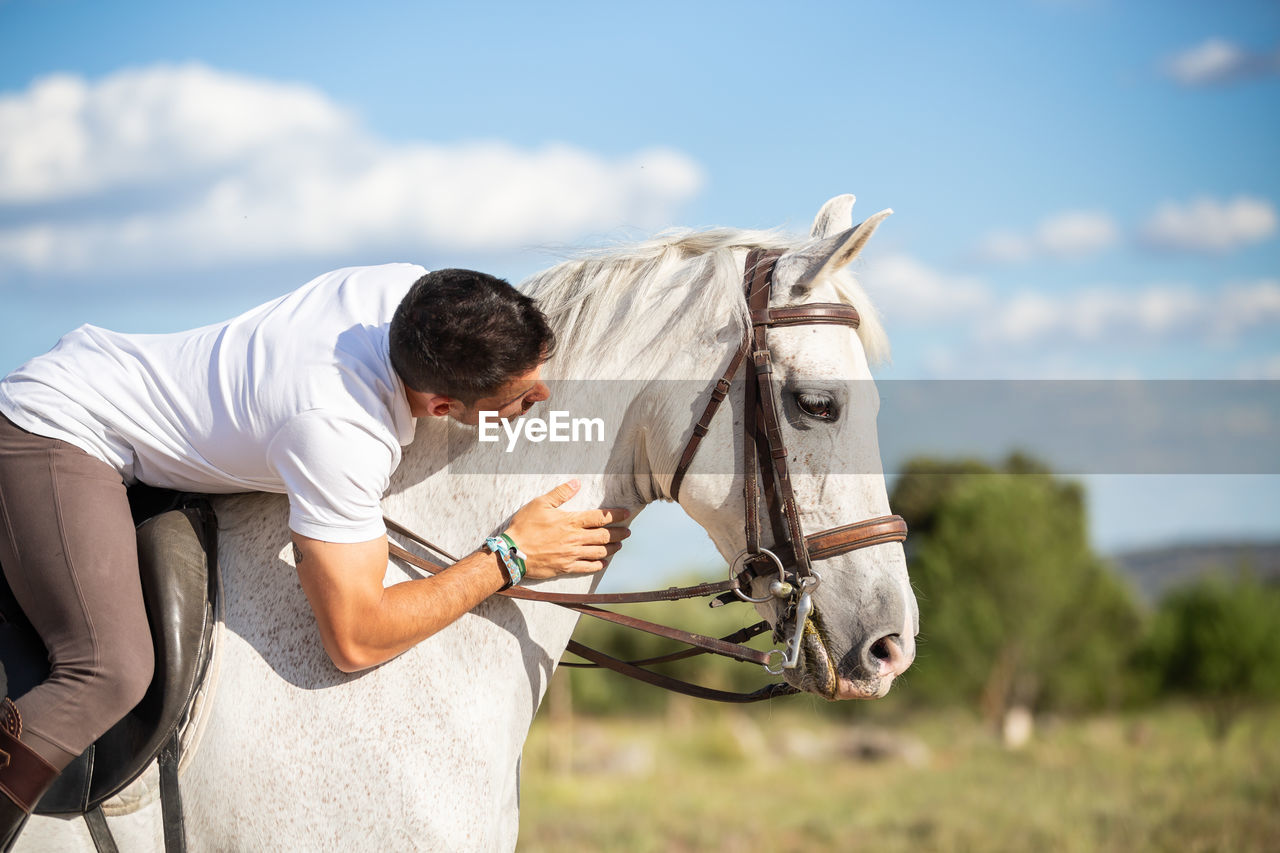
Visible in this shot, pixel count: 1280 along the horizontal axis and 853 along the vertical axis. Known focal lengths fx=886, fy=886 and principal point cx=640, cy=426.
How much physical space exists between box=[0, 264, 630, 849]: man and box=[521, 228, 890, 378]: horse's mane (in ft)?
1.15

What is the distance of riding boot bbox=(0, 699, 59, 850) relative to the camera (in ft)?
7.23

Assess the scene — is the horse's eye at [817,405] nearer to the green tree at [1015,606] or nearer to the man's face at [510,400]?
the man's face at [510,400]

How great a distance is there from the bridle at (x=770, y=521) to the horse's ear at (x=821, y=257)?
0.18ft

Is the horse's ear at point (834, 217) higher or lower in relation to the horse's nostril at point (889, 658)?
higher

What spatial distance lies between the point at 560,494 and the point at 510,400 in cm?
37

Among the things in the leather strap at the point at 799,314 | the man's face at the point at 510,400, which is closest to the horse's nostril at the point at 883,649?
the leather strap at the point at 799,314

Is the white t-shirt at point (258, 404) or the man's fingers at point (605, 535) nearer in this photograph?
the white t-shirt at point (258, 404)

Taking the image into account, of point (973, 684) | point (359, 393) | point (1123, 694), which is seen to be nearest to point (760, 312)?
point (359, 393)

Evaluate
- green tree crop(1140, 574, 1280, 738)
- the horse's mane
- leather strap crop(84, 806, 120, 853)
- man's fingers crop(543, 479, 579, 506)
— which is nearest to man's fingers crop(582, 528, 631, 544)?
man's fingers crop(543, 479, 579, 506)

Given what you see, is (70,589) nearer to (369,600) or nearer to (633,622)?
(369,600)

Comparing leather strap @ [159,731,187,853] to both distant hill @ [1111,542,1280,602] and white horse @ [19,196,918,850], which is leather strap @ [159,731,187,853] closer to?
white horse @ [19,196,918,850]

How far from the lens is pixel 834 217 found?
3168 millimetres

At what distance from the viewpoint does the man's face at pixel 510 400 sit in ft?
8.16

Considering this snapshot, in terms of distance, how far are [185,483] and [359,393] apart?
0.68 metres
